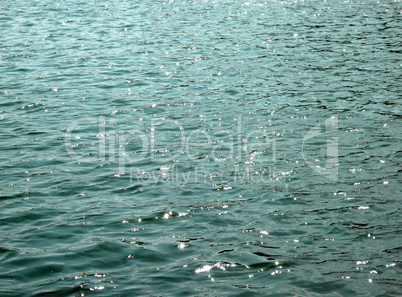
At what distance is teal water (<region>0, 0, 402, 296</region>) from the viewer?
8539mm

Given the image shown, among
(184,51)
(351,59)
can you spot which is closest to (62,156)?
(184,51)

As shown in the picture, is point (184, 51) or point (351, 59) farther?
point (184, 51)

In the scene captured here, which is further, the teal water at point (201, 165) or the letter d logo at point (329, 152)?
the letter d logo at point (329, 152)

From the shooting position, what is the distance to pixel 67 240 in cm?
938

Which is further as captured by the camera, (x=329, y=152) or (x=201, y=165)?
(x=329, y=152)

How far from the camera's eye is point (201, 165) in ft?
41.2

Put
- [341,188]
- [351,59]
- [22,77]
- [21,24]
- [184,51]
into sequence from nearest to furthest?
1. [341,188]
2. [22,77]
3. [351,59]
4. [184,51]
5. [21,24]

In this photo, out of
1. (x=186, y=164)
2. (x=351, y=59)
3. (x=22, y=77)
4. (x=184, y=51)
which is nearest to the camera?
(x=186, y=164)

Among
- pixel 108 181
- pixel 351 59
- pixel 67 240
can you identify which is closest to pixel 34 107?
pixel 108 181

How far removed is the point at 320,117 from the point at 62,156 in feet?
24.6

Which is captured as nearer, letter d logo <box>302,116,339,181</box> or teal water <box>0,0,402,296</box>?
teal water <box>0,0,402,296</box>

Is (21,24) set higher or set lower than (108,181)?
higher

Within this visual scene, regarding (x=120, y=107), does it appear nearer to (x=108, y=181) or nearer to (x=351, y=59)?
(x=108, y=181)

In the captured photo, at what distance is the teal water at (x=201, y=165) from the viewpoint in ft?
28.0
